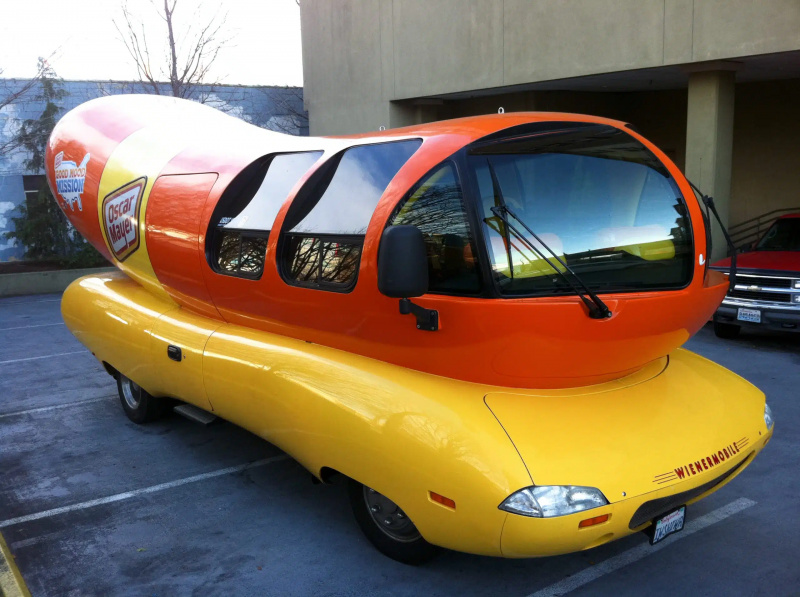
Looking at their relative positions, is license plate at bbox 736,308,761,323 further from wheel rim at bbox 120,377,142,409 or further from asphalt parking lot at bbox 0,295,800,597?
wheel rim at bbox 120,377,142,409

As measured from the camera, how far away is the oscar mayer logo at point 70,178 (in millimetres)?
7668

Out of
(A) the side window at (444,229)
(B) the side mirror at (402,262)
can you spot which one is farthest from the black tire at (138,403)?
(B) the side mirror at (402,262)

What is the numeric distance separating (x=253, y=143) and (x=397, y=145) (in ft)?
6.47

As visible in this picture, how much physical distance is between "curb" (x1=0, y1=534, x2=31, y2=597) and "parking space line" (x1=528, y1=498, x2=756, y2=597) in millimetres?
2792

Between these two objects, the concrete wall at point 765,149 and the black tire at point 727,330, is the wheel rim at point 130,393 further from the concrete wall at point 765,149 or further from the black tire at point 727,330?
the concrete wall at point 765,149

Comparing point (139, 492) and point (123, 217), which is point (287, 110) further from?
point (139, 492)

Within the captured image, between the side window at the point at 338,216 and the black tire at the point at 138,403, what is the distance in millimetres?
2684

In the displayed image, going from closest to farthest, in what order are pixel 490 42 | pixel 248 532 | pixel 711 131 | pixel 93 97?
pixel 248 532 → pixel 711 131 → pixel 490 42 → pixel 93 97

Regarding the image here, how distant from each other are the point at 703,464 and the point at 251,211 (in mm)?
3438

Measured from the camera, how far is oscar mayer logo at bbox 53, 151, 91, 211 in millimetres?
7668

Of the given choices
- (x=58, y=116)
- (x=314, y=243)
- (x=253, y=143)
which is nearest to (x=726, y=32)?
(x=253, y=143)

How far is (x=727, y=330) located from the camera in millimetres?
10414

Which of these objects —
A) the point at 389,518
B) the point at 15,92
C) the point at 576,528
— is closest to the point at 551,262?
the point at 576,528

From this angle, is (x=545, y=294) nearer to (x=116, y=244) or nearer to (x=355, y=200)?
(x=355, y=200)
